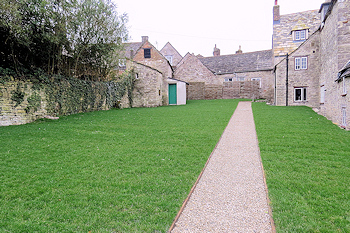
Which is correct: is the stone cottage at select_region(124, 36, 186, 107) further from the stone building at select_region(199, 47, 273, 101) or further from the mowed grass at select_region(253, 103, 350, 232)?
the mowed grass at select_region(253, 103, 350, 232)

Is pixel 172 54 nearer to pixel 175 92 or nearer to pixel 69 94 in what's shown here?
pixel 175 92

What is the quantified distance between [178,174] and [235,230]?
7.07ft

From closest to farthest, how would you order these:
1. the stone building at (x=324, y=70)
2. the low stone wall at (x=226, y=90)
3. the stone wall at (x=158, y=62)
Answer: the stone building at (x=324, y=70) < the stone wall at (x=158, y=62) < the low stone wall at (x=226, y=90)

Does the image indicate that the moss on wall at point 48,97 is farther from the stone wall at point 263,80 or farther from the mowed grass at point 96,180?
the stone wall at point 263,80

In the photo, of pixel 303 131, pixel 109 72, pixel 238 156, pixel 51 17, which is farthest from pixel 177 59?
pixel 238 156

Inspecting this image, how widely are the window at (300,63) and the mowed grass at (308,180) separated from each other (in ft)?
49.9

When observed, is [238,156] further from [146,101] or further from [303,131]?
[146,101]

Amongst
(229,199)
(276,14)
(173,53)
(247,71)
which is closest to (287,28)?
(276,14)

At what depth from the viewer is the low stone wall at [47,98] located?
39.0 feet

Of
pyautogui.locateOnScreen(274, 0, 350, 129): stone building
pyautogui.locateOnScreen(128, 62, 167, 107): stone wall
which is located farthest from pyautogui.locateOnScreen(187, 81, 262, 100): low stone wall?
pyautogui.locateOnScreen(128, 62, 167, 107): stone wall

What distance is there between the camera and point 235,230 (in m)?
3.12

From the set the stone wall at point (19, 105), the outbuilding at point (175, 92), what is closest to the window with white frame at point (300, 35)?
the outbuilding at point (175, 92)

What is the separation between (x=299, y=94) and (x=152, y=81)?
50.1 ft

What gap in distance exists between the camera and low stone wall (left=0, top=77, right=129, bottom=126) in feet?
39.0
